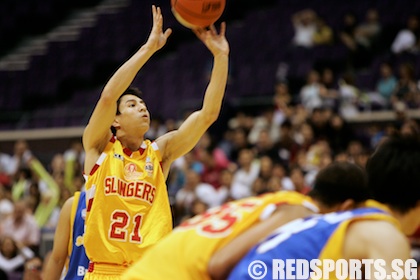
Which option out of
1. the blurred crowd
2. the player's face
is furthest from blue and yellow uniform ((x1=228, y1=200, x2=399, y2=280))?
the blurred crowd

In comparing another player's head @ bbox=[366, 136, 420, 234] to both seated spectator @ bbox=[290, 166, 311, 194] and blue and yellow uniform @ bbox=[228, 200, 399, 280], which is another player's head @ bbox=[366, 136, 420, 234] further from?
seated spectator @ bbox=[290, 166, 311, 194]

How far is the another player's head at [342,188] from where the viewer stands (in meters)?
3.44

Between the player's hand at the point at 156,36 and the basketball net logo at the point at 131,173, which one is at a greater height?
the player's hand at the point at 156,36

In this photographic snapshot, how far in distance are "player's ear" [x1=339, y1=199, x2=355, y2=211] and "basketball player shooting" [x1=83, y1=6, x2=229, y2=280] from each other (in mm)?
2179

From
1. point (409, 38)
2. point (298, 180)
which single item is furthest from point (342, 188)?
point (409, 38)

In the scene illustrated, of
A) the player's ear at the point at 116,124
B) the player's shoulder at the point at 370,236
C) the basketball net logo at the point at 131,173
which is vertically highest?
the player's shoulder at the point at 370,236

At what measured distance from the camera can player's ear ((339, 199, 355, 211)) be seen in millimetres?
3438

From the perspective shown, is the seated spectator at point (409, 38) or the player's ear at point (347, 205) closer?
the player's ear at point (347, 205)

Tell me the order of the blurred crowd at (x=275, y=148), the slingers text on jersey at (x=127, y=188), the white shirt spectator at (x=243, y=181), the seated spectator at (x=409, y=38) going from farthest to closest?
the seated spectator at (x=409, y=38) → the white shirt spectator at (x=243, y=181) → the blurred crowd at (x=275, y=148) → the slingers text on jersey at (x=127, y=188)

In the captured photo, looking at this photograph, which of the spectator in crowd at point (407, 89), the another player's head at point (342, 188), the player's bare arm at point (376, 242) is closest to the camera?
the player's bare arm at point (376, 242)

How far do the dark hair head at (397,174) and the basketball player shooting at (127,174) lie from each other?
7.34 feet

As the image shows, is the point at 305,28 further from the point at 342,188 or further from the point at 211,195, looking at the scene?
the point at 342,188

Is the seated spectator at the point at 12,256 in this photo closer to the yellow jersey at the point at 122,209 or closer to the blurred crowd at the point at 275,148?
the blurred crowd at the point at 275,148

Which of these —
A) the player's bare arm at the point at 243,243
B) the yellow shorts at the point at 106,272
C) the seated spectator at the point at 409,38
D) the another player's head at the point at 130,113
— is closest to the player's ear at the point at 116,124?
the another player's head at the point at 130,113
